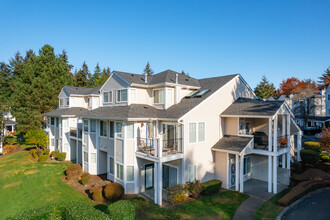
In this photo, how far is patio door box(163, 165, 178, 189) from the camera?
1532 cm

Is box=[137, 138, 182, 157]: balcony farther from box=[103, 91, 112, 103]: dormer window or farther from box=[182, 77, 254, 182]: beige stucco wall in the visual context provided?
box=[103, 91, 112, 103]: dormer window

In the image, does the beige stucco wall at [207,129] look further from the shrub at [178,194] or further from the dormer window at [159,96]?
the dormer window at [159,96]

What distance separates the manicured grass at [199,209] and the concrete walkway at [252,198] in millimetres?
350

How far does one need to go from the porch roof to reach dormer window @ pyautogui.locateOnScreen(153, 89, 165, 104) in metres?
6.20

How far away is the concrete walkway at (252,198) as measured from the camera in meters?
11.6

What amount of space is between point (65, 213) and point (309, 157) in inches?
911

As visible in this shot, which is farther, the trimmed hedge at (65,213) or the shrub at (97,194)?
the shrub at (97,194)

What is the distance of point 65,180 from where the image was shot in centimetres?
1889

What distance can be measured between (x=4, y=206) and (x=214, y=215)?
1449 cm

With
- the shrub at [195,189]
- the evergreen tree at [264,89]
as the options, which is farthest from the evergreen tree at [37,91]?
the evergreen tree at [264,89]

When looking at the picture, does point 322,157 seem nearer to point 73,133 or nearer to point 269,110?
point 269,110

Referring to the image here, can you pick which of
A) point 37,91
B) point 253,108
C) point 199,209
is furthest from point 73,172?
point 37,91

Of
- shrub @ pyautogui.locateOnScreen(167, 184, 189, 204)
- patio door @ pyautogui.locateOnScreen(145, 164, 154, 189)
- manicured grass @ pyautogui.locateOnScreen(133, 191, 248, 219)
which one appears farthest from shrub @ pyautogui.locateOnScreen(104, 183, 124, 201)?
shrub @ pyautogui.locateOnScreen(167, 184, 189, 204)

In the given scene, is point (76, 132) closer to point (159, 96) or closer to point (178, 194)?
point (159, 96)
